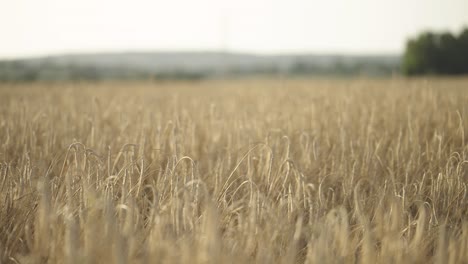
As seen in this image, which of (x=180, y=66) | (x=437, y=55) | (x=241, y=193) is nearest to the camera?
(x=241, y=193)

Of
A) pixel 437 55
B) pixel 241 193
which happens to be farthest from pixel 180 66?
pixel 241 193

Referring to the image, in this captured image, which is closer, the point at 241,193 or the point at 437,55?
the point at 241,193

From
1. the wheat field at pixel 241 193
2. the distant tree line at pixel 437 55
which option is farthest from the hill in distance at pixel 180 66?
the wheat field at pixel 241 193

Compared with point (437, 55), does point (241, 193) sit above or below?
below

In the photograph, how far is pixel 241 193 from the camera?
2.03 m

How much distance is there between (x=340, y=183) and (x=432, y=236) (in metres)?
0.74

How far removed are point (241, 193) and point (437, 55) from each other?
28.3m

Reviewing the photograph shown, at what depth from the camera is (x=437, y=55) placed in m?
26.7

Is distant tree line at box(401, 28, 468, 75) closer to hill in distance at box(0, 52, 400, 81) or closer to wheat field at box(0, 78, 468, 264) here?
hill in distance at box(0, 52, 400, 81)

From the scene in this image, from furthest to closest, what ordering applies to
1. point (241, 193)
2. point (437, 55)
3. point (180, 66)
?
point (180, 66), point (437, 55), point (241, 193)

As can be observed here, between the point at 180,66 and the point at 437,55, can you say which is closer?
the point at 437,55

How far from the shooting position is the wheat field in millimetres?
1189

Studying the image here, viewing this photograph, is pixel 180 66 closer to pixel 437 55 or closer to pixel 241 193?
pixel 437 55

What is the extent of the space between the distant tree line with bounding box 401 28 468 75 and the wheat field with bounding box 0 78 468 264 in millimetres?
24551
